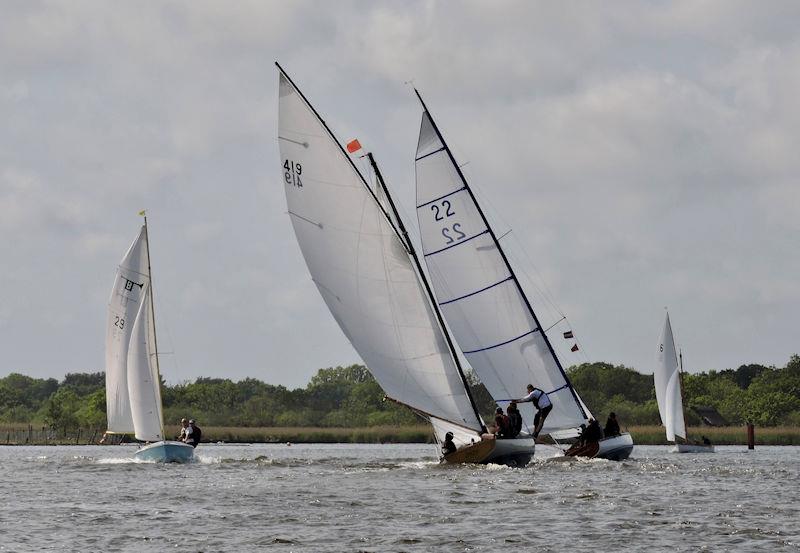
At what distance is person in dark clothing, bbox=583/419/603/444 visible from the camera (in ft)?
170

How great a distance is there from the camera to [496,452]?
1842 inches

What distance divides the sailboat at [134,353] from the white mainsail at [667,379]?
3190cm

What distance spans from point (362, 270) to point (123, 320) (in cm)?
1876

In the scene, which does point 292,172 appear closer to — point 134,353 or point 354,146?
point 354,146

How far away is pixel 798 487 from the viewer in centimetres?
4156

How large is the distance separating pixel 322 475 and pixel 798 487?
14.8 meters

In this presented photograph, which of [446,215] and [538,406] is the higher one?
[446,215]

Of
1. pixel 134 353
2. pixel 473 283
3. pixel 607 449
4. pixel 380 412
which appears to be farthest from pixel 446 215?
pixel 380 412

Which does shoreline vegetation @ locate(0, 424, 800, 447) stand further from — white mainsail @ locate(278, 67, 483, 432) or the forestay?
white mainsail @ locate(278, 67, 483, 432)

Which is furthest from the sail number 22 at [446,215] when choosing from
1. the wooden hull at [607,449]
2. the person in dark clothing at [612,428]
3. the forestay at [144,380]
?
the forestay at [144,380]

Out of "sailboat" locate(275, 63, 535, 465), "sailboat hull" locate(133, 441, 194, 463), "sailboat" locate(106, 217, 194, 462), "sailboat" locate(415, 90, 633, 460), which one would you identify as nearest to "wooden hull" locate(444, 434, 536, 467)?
"sailboat" locate(275, 63, 535, 465)

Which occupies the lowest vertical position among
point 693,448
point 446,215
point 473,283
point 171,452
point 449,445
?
point 449,445

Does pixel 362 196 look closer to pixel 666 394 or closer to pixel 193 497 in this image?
pixel 193 497

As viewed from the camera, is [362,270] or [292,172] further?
[292,172]
